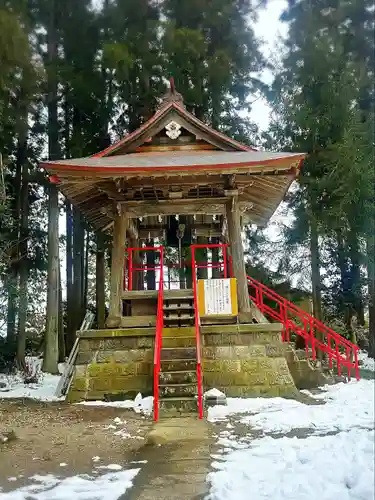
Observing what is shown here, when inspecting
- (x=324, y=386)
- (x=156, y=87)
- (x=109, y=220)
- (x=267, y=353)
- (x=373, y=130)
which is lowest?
(x=324, y=386)

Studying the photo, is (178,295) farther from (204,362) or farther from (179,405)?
(179,405)

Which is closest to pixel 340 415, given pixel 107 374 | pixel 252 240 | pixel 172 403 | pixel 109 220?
pixel 172 403

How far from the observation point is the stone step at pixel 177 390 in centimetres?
622

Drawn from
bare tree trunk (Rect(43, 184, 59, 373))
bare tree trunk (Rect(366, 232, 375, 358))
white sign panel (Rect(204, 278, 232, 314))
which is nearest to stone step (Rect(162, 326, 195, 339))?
white sign panel (Rect(204, 278, 232, 314))

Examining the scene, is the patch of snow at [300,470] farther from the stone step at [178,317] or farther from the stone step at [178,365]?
the stone step at [178,317]

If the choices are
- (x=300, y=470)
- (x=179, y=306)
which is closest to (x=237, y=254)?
(x=179, y=306)

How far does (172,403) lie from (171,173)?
13.0 ft

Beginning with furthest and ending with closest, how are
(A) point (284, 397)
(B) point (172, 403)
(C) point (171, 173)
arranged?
(C) point (171, 173) < (A) point (284, 397) < (B) point (172, 403)

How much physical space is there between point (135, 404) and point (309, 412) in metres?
2.56

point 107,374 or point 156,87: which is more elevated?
point 156,87

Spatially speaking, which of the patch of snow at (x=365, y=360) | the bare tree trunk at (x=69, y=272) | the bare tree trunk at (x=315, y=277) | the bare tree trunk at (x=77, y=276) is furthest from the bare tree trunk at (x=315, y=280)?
the bare tree trunk at (x=69, y=272)

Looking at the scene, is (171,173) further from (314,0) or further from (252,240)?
(252,240)

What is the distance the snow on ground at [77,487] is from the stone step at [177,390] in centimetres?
271

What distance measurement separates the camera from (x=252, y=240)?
17.5 metres
